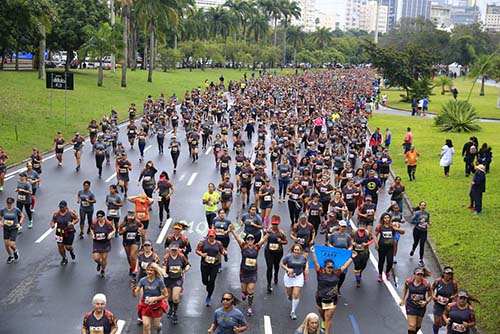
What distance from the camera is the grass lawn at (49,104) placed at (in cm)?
3117

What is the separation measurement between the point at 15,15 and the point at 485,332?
101ft

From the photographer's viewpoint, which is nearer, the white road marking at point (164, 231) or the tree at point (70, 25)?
the white road marking at point (164, 231)

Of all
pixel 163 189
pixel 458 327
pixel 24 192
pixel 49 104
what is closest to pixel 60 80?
pixel 49 104

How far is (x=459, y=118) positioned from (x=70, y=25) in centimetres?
3867

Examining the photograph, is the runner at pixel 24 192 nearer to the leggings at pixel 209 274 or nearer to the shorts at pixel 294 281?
the leggings at pixel 209 274

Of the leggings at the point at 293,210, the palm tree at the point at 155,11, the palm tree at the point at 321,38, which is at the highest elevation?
the palm tree at the point at 321,38

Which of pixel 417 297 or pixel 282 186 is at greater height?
pixel 417 297

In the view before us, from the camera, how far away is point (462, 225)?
18.0 meters

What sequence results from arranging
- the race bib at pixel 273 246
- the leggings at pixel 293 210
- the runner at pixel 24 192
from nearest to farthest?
the race bib at pixel 273 246
the runner at pixel 24 192
the leggings at pixel 293 210

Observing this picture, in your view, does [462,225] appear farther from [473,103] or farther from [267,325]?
[473,103]

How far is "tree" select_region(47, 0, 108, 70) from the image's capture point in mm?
60844

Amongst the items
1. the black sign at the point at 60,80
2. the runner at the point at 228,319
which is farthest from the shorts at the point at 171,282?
the black sign at the point at 60,80

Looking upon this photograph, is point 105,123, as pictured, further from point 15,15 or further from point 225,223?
point 225,223

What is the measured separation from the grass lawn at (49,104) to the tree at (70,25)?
3.22 meters
